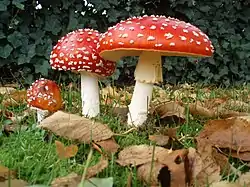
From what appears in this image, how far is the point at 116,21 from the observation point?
15.7 ft

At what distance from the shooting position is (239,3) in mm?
5473

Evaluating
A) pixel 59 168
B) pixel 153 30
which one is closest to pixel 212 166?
pixel 59 168

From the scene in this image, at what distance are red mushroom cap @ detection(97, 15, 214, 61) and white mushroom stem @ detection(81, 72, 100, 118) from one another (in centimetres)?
40

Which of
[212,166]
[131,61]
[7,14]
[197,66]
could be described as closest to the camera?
[212,166]

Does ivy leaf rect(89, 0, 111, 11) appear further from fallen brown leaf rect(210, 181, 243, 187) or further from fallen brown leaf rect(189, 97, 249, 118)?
fallen brown leaf rect(210, 181, 243, 187)

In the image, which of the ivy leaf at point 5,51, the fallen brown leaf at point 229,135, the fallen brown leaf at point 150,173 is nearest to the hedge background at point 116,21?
the ivy leaf at point 5,51

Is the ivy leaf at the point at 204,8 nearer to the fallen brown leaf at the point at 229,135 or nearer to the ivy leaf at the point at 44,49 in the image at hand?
the ivy leaf at the point at 44,49

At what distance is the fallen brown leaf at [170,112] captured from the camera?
2402 millimetres

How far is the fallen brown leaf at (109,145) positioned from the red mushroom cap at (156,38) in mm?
379

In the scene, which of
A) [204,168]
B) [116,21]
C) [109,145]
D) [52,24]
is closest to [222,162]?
[204,168]

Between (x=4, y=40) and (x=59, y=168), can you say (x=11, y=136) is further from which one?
(x=4, y=40)

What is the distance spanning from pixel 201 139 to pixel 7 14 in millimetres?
2899

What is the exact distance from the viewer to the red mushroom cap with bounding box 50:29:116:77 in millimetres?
2303

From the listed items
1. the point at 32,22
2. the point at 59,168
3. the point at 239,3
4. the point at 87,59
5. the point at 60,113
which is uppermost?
the point at 239,3
